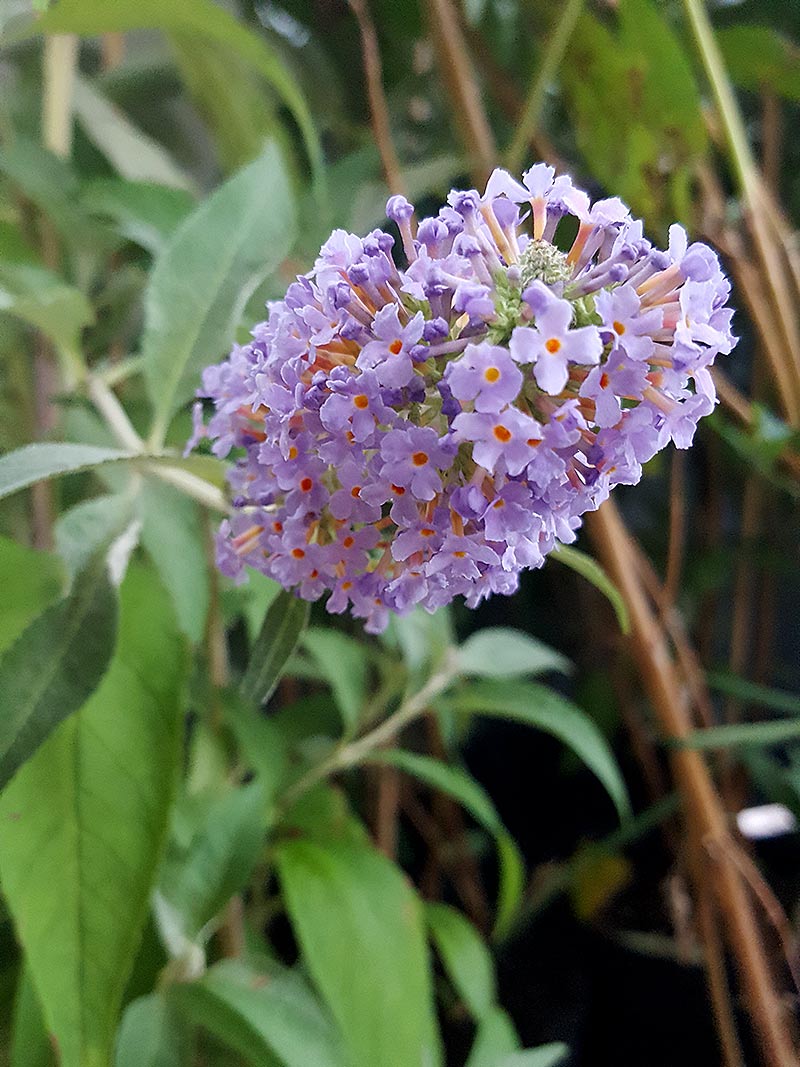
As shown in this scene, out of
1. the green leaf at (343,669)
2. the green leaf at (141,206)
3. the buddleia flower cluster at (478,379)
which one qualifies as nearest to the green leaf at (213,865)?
the green leaf at (343,669)

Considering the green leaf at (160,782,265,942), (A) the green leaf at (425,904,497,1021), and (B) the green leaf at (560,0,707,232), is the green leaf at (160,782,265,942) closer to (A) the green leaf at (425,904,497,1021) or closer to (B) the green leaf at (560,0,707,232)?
(A) the green leaf at (425,904,497,1021)

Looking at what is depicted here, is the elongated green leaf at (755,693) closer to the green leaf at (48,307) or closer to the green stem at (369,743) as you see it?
the green stem at (369,743)

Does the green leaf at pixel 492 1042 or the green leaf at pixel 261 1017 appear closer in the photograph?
the green leaf at pixel 261 1017

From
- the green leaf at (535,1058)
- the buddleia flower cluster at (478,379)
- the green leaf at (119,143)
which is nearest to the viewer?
the buddleia flower cluster at (478,379)

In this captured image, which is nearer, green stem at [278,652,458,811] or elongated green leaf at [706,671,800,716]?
green stem at [278,652,458,811]

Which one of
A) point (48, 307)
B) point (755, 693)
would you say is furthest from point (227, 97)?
point (755, 693)

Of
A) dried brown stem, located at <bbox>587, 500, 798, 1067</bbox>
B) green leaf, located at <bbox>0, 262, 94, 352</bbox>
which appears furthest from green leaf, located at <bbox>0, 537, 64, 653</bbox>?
dried brown stem, located at <bbox>587, 500, 798, 1067</bbox>
